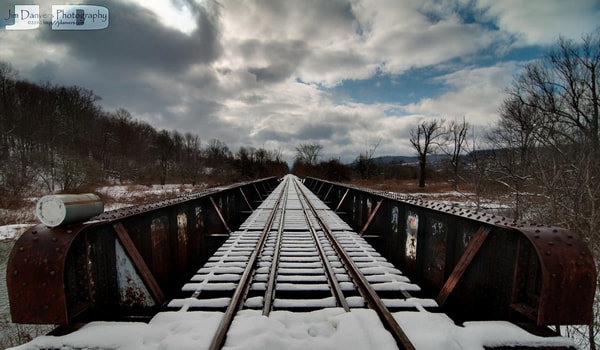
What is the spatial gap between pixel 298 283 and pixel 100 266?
2.67 metres

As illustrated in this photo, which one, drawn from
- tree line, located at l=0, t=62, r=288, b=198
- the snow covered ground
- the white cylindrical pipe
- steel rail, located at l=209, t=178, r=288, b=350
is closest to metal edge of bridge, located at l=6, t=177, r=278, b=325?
the white cylindrical pipe

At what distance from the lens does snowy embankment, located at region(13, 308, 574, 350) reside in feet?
7.63

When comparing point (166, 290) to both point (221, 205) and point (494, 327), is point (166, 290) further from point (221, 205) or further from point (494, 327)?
point (494, 327)

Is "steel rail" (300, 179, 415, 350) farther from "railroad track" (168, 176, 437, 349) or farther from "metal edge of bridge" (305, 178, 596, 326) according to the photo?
"metal edge of bridge" (305, 178, 596, 326)

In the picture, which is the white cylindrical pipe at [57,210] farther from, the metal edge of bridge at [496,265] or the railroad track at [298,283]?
the metal edge of bridge at [496,265]

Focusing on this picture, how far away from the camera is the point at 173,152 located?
5775 cm

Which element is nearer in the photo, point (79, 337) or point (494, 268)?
point (79, 337)

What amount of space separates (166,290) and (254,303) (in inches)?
70.7

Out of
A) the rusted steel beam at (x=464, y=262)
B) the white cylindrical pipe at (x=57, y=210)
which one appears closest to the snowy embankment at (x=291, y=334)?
the rusted steel beam at (x=464, y=262)

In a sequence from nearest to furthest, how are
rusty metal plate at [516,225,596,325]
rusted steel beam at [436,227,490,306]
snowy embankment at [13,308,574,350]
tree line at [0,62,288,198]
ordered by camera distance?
rusty metal plate at [516,225,596,325]
snowy embankment at [13,308,574,350]
rusted steel beam at [436,227,490,306]
tree line at [0,62,288,198]

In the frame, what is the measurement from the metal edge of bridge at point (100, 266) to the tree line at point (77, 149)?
2415 cm

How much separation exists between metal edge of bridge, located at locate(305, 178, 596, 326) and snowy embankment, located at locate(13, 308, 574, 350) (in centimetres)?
32

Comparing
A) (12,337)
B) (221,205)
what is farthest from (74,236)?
(12,337)

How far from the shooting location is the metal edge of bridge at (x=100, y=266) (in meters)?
2.24
